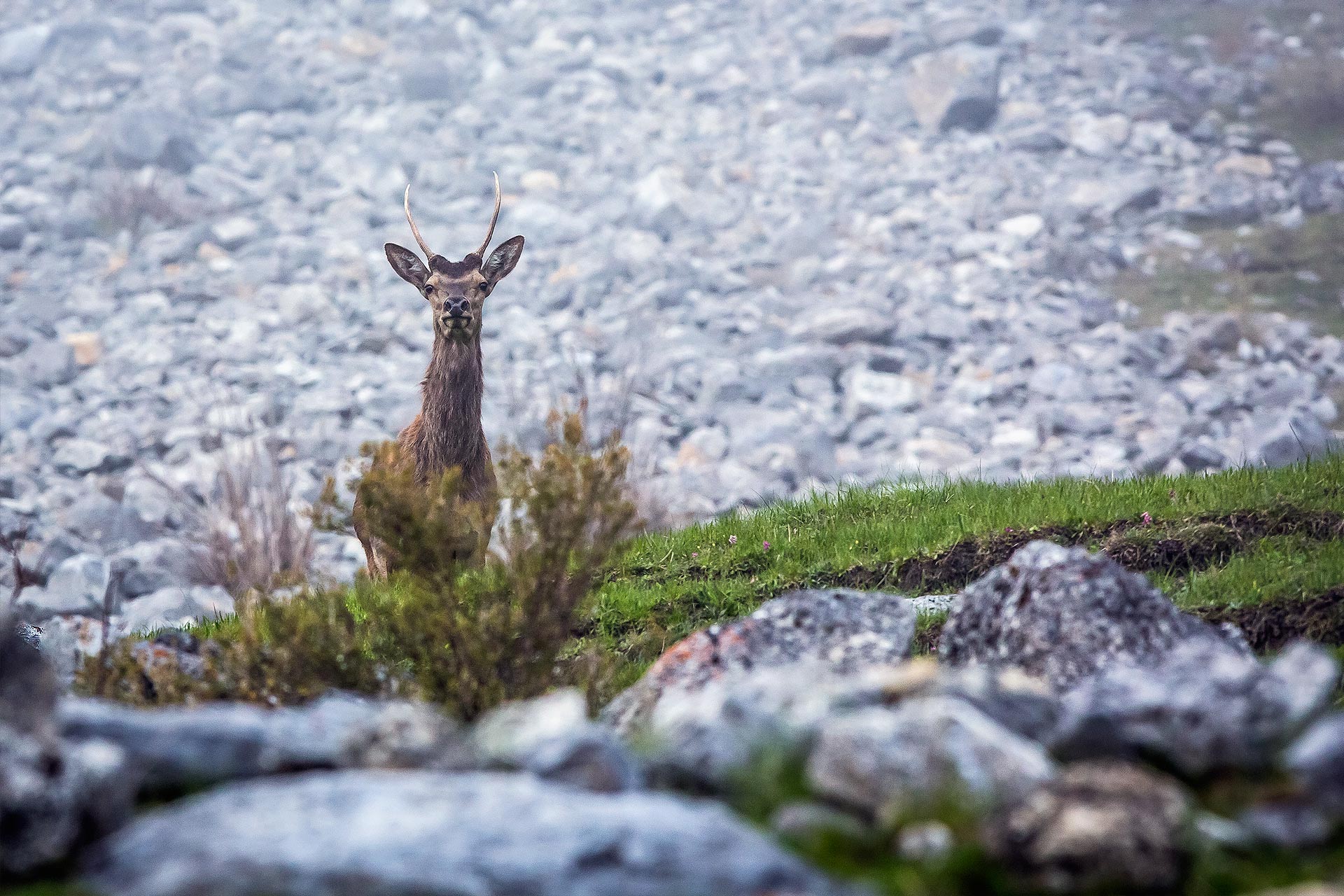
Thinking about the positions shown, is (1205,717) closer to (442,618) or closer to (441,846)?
Answer: (441,846)

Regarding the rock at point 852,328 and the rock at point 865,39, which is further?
the rock at point 865,39

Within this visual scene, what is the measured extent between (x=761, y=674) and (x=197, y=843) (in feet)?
6.07

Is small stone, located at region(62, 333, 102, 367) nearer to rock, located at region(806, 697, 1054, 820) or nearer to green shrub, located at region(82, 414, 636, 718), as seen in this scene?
green shrub, located at region(82, 414, 636, 718)

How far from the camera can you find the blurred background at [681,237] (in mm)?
16562

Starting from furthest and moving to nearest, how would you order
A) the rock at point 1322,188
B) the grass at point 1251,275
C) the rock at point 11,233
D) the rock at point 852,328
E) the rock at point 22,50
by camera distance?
the rock at point 22,50 → the rock at point 11,233 → the rock at point 1322,188 → the rock at point 852,328 → the grass at point 1251,275

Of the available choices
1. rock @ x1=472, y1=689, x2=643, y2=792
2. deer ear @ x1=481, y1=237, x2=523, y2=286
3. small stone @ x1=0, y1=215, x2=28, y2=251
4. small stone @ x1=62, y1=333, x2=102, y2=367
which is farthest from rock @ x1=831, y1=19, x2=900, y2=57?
rock @ x1=472, y1=689, x2=643, y2=792

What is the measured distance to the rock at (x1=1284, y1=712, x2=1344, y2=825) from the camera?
3453 millimetres

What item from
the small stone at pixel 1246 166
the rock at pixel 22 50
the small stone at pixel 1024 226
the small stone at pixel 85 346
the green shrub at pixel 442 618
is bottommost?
the small stone at pixel 1024 226

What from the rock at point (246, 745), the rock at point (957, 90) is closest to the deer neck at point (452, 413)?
the rock at point (246, 745)

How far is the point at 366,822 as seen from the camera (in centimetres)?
334

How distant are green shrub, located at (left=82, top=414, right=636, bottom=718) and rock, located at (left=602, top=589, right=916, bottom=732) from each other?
0.48 metres

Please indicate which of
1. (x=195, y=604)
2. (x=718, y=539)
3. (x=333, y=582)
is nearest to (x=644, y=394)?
(x=195, y=604)

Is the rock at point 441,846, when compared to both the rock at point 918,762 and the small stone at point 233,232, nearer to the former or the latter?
the rock at point 918,762

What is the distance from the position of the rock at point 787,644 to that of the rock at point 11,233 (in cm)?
1966
